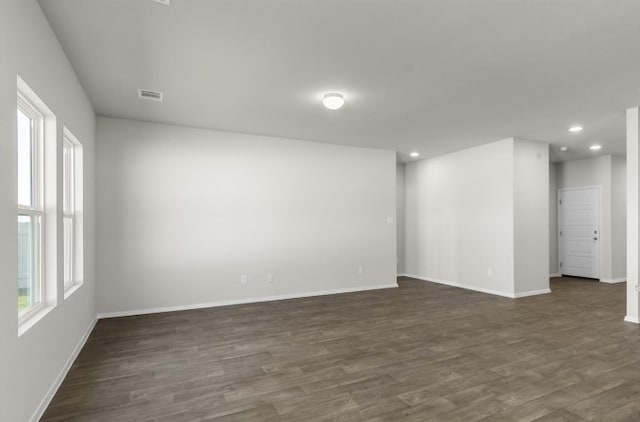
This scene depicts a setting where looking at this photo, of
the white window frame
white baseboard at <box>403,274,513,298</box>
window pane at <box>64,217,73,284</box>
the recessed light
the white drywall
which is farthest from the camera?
white baseboard at <box>403,274,513,298</box>

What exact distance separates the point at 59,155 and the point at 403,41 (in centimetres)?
288

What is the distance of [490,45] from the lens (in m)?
2.77

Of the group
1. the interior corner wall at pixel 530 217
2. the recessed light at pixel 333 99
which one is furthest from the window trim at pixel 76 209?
the interior corner wall at pixel 530 217

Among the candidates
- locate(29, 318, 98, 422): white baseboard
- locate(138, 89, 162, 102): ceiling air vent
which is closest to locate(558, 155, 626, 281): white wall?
locate(138, 89, 162, 102): ceiling air vent

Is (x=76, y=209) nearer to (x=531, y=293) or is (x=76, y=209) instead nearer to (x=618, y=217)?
(x=531, y=293)

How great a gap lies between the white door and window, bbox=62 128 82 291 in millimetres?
9364

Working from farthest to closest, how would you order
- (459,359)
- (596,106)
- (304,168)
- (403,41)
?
(304,168) → (596,106) → (459,359) → (403,41)

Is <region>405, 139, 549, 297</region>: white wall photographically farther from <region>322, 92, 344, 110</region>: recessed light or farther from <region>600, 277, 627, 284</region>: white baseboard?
<region>322, 92, 344, 110</region>: recessed light

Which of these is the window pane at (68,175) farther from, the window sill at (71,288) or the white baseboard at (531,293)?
the white baseboard at (531,293)

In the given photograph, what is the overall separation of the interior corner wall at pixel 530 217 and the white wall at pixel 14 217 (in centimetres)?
613

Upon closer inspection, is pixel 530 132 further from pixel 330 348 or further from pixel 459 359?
pixel 330 348

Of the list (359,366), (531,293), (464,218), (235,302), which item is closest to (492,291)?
(531,293)

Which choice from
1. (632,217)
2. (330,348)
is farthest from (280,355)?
(632,217)

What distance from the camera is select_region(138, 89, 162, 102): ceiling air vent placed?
380 centimetres
